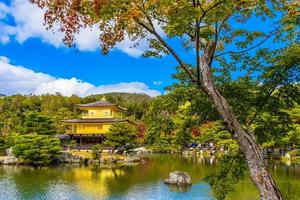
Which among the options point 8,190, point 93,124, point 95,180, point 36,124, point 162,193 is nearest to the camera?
point 162,193

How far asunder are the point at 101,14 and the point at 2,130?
3819 cm

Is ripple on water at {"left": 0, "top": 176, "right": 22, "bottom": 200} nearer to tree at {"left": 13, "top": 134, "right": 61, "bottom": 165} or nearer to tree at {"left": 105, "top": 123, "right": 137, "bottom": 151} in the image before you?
tree at {"left": 13, "top": 134, "right": 61, "bottom": 165}

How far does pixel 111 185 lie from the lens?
17.9 m

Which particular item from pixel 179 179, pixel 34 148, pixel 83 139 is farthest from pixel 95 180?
pixel 83 139

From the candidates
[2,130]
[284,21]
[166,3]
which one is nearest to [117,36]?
[166,3]

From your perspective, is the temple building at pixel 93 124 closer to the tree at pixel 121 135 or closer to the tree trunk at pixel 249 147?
the tree at pixel 121 135

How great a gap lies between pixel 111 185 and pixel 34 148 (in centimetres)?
1077

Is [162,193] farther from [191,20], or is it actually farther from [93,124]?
[93,124]

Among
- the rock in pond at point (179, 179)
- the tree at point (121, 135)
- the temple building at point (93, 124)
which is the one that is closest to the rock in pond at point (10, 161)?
the tree at point (121, 135)

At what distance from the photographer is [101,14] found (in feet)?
15.7

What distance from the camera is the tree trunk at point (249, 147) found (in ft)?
13.5

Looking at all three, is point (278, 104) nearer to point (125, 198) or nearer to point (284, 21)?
point (284, 21)

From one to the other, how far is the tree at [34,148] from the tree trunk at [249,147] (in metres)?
23.5

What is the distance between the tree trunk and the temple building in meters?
32.7
